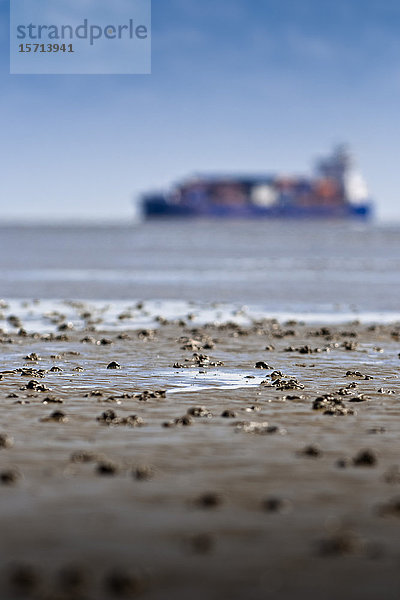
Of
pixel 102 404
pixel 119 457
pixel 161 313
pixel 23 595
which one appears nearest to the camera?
pixel 23 595

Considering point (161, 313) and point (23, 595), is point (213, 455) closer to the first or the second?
point (23, 595)

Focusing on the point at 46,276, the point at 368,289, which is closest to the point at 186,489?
the point at 368,289

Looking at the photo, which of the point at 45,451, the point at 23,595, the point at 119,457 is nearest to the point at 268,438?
the point at 119,457

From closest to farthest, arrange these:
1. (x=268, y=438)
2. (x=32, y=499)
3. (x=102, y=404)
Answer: (x=32, y=499) → (x=268, y=438) → (x=102, y=404)

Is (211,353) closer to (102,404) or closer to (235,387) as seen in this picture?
→ (235,387)

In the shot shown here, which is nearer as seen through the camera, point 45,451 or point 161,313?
point 45,451

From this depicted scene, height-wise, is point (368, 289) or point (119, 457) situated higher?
point (368, 289)
